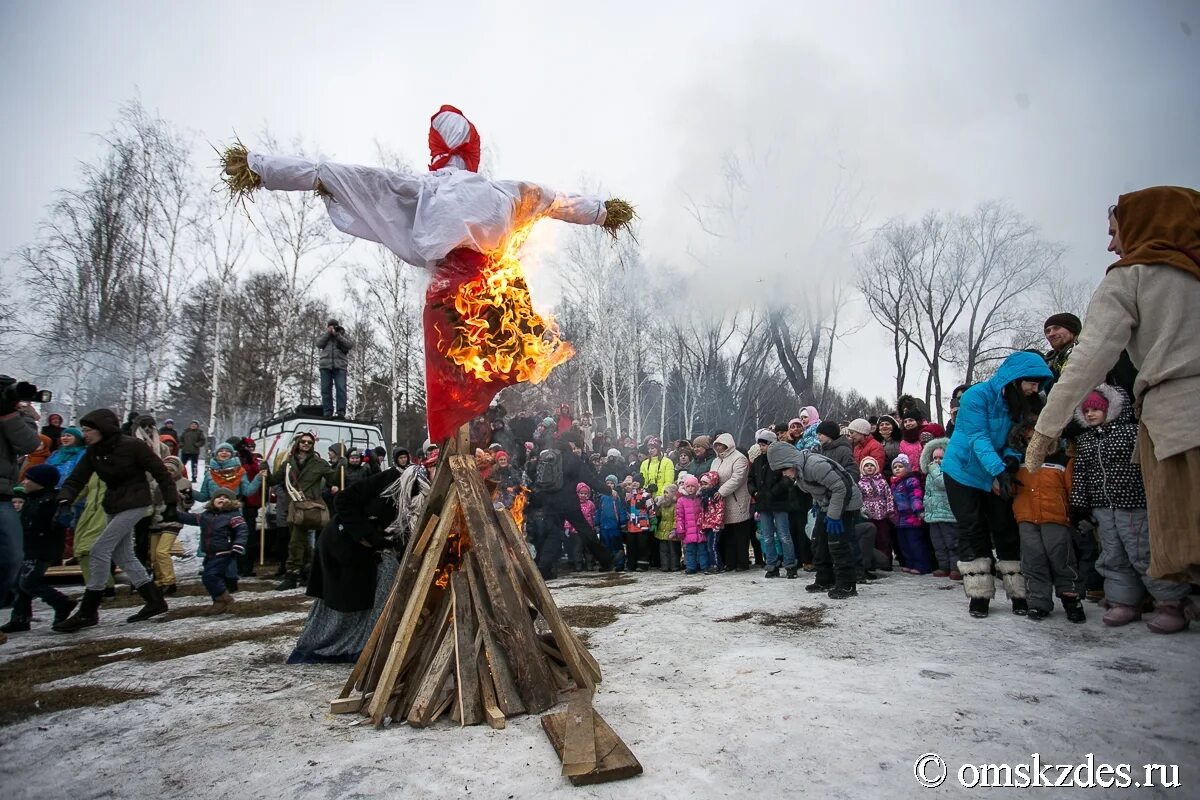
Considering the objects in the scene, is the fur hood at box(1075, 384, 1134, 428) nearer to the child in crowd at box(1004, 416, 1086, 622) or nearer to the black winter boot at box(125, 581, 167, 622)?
the child in crowd at box(1004, 416, 1086, 622)

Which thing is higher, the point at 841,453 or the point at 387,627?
the point at 841,453

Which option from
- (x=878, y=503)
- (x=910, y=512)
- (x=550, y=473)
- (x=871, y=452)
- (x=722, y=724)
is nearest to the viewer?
(x=722, y=724)

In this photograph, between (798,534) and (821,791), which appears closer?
(821,791)

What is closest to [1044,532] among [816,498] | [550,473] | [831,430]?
[816,498]

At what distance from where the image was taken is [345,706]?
129 inches

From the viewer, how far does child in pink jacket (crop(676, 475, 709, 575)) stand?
28.5ft

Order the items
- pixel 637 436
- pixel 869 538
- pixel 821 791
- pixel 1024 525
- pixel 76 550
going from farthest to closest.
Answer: pixel 637 436, pixel 869 538, pixel 76 550, pixel 1024 525, pixel 821 791

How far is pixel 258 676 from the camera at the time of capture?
13.5ft

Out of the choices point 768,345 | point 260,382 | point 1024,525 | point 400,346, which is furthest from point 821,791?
point 260,382

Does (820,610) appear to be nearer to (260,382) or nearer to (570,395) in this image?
(570,395)

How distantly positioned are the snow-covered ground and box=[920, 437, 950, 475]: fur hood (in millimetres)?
2556

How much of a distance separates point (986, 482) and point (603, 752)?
3979 millimetres

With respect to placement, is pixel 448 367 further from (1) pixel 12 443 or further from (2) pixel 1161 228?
(1) pixel 12 443

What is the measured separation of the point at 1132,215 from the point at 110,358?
22540 millimetres
